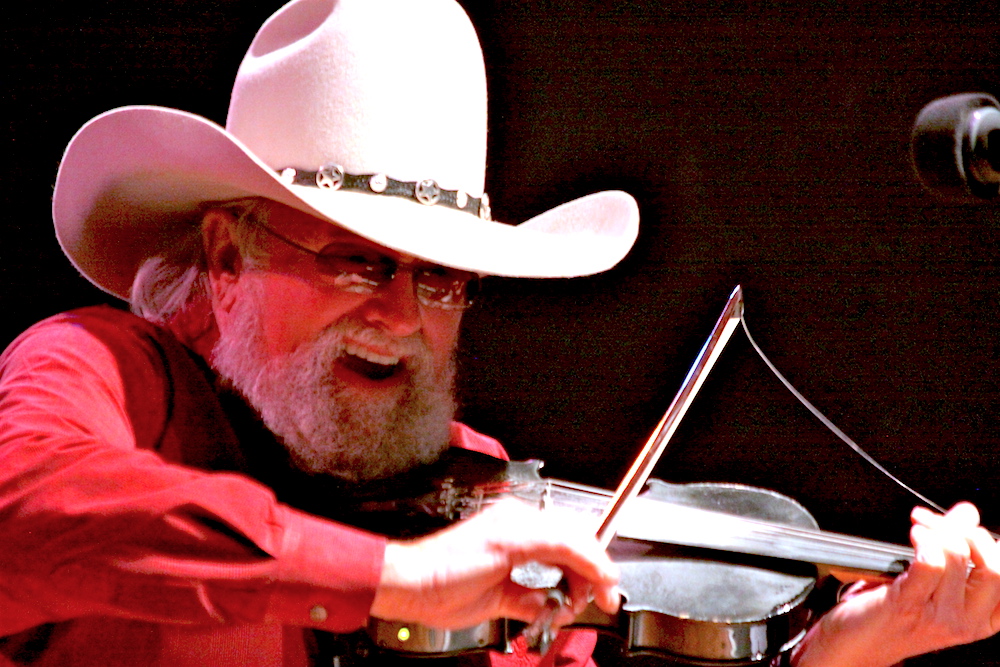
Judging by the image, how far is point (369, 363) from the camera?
147cm

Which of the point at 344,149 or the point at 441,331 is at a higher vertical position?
the point at 344,149

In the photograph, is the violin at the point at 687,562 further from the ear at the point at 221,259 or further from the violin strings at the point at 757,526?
the ear at the point at 221,259

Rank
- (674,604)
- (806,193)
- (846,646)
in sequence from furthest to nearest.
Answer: (806,193), (846,646), (674,604)

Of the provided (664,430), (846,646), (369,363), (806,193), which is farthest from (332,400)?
(806,193)

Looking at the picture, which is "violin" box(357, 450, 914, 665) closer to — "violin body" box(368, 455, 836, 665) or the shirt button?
"violin body" box(368, 455, 836, 665)

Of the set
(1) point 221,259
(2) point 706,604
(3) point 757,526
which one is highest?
(1) point 221,259

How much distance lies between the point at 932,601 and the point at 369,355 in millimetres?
967

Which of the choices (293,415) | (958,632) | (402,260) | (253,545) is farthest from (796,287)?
(253,545)

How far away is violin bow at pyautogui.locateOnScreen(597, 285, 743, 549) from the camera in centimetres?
122

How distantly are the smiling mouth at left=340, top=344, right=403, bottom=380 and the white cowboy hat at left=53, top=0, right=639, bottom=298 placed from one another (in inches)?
→ 8.2

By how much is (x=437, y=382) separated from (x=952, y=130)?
88 centimetres

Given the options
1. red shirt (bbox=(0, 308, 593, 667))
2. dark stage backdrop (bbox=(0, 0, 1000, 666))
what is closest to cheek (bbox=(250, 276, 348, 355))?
red shirt (bbox=(0, 308, 593, 667))

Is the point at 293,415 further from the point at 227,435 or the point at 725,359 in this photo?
the point at 725,359

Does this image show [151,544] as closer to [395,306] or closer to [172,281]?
[395,306]
